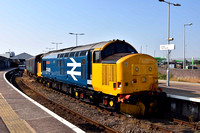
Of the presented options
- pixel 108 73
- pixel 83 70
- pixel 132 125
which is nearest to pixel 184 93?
pixel 132 125

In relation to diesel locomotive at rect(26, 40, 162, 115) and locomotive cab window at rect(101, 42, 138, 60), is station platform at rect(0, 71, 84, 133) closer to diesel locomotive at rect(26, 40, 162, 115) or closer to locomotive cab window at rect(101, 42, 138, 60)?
diesel locomotive at rect(26, 40, 162, 115)

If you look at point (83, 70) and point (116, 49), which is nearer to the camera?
point (116, 49)

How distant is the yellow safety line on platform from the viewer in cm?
629

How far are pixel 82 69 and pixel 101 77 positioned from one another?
7.29 feet

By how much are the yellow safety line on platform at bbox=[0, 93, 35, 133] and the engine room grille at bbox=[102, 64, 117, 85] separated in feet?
14.3

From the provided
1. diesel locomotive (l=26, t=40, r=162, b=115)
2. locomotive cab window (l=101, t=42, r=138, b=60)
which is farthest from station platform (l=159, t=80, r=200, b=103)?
locomotive cab window (l=101, t=42, r=138, b=60)

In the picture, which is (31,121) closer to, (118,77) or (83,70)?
(118,77)

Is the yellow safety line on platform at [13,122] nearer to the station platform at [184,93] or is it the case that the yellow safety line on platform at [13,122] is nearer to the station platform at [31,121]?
the station platform at [31,121]

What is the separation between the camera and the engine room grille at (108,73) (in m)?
8.78

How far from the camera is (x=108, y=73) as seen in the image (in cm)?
918

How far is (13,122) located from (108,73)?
4.92 meters

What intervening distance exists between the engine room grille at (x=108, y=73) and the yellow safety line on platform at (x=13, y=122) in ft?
14.3

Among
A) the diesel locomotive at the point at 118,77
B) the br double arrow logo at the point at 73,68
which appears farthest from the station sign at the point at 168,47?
the br double arrow logo at the point at 73,68

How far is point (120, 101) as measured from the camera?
28.5ft
